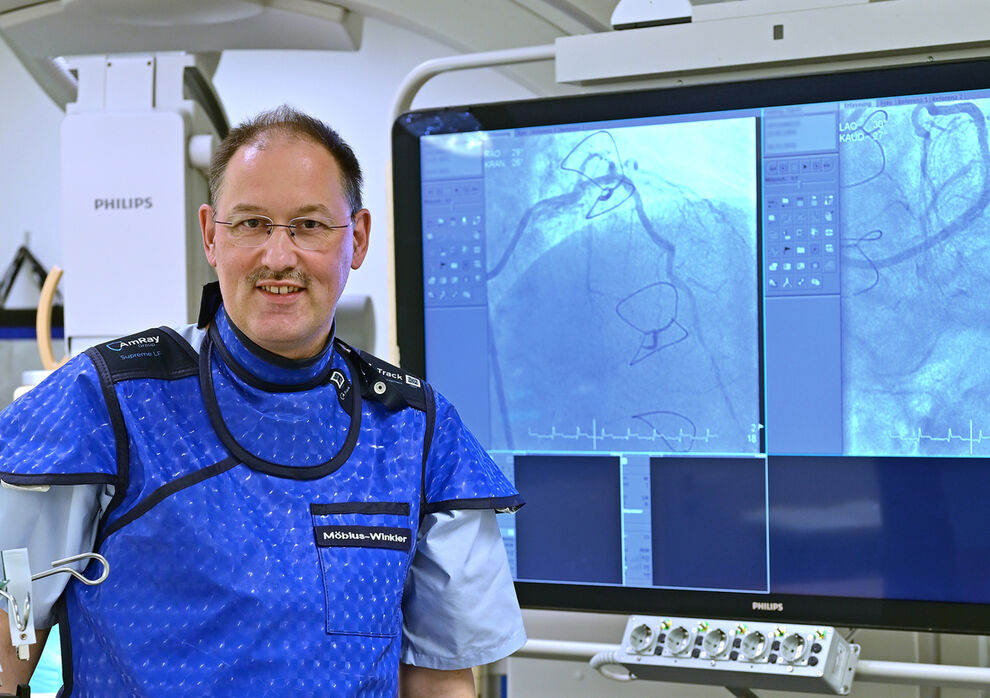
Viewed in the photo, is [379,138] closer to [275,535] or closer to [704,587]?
[704,587]

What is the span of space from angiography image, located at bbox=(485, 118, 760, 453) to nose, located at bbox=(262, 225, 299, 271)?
2.06 feet

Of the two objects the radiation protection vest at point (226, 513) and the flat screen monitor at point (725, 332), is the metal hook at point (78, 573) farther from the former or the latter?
the flat screen monitor at point (725, 332)

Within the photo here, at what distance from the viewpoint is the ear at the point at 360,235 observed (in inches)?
51.1

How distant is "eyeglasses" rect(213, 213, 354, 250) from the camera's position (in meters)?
1.19

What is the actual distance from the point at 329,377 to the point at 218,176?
26 centimetres

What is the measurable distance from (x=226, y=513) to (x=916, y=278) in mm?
1015

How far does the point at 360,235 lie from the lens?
131 cm

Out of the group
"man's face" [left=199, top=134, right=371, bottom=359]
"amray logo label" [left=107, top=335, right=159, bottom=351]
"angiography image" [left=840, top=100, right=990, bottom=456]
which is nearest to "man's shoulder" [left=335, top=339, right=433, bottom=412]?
"man's face" [left=199, top=134, right=371, bottom=359]

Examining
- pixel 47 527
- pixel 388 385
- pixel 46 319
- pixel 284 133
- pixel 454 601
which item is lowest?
pixel 454 601

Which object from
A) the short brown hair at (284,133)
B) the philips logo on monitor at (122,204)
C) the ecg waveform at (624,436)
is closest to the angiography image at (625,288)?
the ecg waveform at (624,436)

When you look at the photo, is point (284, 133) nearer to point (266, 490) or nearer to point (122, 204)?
point (266, 490)

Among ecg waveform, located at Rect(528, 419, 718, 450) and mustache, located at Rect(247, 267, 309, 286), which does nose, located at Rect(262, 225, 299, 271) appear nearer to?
mustache, located at Rect(247, 267, 309, 286)

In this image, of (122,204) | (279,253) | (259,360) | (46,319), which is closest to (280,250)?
(279,253)

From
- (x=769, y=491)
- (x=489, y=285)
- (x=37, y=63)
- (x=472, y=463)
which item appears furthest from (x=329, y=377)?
(x=37, y=63)
